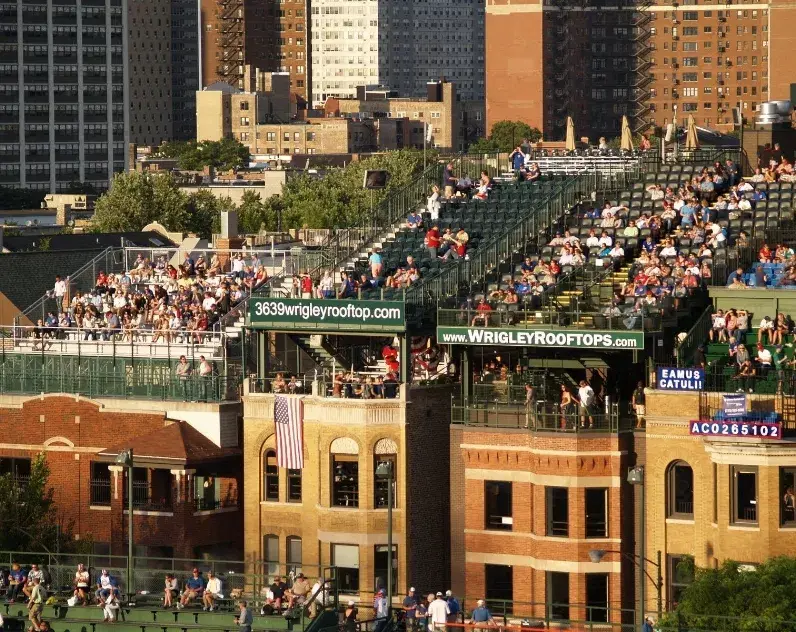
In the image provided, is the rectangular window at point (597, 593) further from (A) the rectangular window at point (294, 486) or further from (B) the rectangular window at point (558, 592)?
(A) the rectangular window at point (294, 486)

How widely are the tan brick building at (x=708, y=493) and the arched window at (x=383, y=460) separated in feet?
26.1

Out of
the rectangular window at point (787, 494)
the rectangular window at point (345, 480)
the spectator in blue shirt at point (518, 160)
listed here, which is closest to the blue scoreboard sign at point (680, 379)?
the rectangular window at point (787, 494)

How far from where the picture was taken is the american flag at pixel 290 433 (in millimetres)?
76500

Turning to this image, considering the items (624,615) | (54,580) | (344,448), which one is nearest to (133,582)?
(54,580)

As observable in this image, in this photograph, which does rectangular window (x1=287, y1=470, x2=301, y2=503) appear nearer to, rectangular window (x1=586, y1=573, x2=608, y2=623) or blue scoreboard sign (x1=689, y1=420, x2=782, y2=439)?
rectangular window (x1=586, y1=573, x2=608, y2=623)

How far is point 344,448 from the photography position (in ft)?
249

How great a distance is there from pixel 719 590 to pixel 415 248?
23271 millimetres

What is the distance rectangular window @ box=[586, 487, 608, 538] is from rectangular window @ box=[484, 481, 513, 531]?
9.00 ft

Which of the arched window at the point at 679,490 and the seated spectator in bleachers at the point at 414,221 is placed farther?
the seated spectator in bleachers at the point at 414,221

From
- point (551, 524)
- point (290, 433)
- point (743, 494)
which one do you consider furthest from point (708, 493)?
point (290, 433)

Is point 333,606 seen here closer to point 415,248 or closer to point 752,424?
point 752,424

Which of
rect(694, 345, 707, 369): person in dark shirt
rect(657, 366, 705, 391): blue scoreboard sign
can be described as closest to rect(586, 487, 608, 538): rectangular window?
rect(657, 366, 705, 391): blue scoreboard sign

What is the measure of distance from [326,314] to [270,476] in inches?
209

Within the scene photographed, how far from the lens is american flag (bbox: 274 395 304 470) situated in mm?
76500
